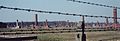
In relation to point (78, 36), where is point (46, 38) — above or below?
below

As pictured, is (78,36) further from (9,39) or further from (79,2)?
(9,39)

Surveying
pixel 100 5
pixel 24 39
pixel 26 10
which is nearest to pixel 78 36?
pixel 100 5

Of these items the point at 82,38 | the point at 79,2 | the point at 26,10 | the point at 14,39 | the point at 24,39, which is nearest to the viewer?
the point at 26,10

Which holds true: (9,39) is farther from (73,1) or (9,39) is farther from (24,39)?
(73,1)

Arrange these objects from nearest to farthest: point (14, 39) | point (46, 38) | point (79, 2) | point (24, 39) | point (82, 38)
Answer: point (79, 2)
point (82, 38)
point (14, 39)
point (24, 39)
point (46, 38)

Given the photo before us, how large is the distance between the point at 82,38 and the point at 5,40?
690 centimetres

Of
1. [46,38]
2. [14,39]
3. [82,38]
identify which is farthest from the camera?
[46,38]

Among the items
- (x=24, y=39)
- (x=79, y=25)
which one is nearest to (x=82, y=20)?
(x=79, y=25)

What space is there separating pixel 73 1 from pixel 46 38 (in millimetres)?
26970

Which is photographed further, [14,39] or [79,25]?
[14,39]

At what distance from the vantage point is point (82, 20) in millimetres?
5168

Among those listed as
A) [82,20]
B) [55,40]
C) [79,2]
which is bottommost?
[55,40]

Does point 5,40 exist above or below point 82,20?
below

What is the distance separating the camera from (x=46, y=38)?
103ft
